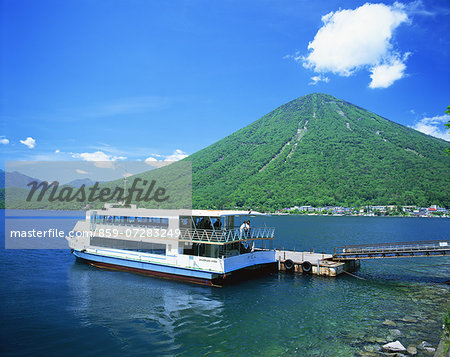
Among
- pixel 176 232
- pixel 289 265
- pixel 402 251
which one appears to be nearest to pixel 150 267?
pixel 176 232

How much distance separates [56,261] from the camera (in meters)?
33.2

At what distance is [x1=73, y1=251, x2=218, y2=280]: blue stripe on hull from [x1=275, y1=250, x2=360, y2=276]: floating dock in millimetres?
9641

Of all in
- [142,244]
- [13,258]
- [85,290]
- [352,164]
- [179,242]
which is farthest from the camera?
[352,164]

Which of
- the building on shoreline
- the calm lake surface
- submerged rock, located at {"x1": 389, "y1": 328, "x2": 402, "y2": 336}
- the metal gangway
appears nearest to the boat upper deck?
the calm lake surface

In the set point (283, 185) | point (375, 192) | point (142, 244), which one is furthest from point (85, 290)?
point (375, 192)

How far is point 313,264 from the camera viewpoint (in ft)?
91.4

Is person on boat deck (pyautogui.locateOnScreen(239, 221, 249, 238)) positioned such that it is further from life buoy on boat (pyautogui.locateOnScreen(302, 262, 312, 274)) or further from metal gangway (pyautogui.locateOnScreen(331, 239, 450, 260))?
metal gangway (pyautogui.locateOnScreen(331, 239, 450, 260))

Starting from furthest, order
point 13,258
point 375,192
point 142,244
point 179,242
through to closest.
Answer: point 375,192
point 13,258
point 142,244
point 179,242

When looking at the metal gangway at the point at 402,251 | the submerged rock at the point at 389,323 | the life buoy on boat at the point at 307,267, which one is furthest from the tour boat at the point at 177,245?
the submerged rock at the point at 389,323

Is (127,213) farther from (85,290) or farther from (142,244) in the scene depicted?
(85,290)

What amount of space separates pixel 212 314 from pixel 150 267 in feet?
31.3

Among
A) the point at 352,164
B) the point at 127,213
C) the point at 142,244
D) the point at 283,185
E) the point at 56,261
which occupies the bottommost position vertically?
the point at 56,261

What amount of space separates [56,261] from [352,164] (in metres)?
189

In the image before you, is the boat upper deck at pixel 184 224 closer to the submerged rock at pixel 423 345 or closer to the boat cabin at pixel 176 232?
the boat cabin at pixel 176 232
